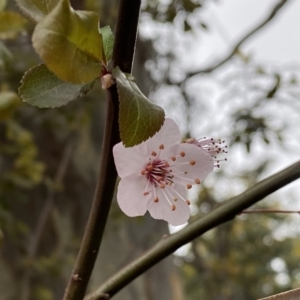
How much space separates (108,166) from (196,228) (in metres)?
0.09

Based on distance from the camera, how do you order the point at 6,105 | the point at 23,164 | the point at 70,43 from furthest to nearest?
the point at 23,164 → the point at 6,105 → the point at 70,43

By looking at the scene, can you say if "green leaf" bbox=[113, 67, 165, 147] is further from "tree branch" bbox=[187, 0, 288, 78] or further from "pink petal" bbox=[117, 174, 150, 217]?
"tree branch" bbox=[187, 0, 288, 78]

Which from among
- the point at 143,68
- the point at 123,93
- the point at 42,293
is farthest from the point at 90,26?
the point at 143,68

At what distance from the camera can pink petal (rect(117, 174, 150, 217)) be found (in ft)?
0.90

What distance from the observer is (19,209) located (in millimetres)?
1293

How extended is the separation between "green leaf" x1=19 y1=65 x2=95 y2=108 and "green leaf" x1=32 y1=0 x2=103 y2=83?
0.07 feet

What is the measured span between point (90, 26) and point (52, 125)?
3.04 ft

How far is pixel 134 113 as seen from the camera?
20cm

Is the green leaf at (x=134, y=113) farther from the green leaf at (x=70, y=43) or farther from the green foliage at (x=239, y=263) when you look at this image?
the green foliage at (x=239, y=263)

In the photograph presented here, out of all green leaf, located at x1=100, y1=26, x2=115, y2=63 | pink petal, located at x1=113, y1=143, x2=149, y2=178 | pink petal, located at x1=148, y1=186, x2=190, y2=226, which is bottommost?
pink petal, located at x1=148, y1=186, x2=190, y2=226

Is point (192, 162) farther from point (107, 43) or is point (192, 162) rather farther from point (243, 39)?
point (243, 39)

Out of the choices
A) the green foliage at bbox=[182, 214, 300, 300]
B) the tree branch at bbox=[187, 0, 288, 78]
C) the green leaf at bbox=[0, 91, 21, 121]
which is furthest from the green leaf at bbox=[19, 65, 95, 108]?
the green foliage at bbox=[182, 214, 300, 300]

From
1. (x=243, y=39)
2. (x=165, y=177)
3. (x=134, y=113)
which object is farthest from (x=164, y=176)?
(x=243, y=39)

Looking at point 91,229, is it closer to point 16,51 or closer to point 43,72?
point 43,72
